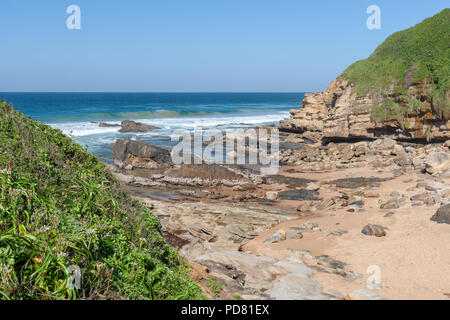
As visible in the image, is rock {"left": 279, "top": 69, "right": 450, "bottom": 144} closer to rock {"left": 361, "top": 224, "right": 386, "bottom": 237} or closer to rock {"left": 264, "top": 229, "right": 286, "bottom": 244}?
rock {"left": 361, "top": 224, "right": 386, "bottom": 237}

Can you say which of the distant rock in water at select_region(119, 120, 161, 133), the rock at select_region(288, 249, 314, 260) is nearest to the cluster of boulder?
the rock at select_region(288, 249, 314, 260)

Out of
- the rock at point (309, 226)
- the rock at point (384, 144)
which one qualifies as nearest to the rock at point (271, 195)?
the rock at point (309, 226)

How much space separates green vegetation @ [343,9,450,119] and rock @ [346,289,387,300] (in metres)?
20.7

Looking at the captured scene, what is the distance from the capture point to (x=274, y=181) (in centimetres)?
2138

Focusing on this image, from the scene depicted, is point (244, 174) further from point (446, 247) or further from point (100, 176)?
point (100, 176)

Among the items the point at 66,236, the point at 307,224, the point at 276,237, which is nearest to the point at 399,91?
the point at 307,224

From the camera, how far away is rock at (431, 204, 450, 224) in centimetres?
1198

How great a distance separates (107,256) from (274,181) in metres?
17.5

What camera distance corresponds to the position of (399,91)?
28125 millimetres

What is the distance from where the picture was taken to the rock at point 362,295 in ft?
25.6

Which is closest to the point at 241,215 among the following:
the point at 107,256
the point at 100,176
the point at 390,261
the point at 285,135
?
the point at 390,261

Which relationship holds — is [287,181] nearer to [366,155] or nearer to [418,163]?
[418,163]

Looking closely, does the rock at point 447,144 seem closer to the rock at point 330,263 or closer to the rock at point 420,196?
the rock at point 420,196

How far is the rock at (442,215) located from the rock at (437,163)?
6.87 m
